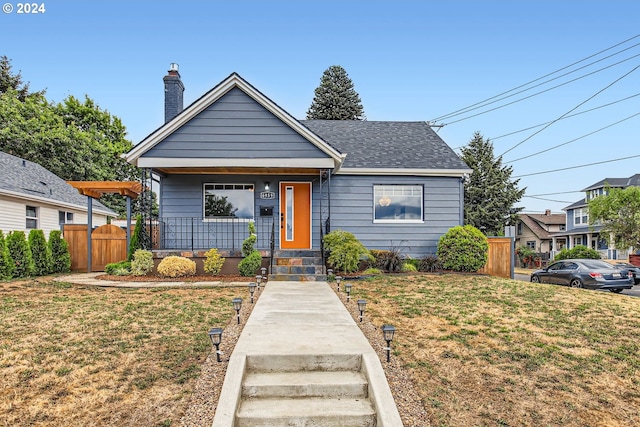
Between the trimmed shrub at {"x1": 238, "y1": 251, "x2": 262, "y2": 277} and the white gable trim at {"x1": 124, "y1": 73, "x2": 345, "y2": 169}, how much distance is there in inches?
138

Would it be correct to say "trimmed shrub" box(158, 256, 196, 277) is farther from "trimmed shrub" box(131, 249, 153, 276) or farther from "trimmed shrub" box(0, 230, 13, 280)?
"trimmed shrub" box(0, 230, 13, 280)

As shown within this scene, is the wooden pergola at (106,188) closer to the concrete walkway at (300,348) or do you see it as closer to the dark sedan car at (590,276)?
the concrete walkway at (300,348)

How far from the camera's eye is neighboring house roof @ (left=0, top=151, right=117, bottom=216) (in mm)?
15705

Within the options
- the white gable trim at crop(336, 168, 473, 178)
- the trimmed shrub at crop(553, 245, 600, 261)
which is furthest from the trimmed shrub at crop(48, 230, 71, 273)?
the trimmed shrub at crop(553, 245, 600, 261)

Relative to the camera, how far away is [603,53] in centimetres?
1884

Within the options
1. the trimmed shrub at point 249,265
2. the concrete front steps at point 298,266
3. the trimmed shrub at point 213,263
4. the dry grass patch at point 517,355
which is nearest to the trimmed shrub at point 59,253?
the trimmed shrub at point 213,263

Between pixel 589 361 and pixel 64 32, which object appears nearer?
pixel 589 361

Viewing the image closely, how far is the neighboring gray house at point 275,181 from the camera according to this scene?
38.0ft

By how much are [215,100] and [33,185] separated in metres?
11.3

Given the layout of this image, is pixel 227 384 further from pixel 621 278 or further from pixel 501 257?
pixel 621 278

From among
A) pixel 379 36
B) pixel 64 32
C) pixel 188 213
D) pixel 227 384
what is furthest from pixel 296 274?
pixel 64 32

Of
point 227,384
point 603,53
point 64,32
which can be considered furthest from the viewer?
point 603,53

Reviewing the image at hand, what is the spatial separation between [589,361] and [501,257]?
963cm

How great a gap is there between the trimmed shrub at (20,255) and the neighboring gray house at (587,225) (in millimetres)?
34698
